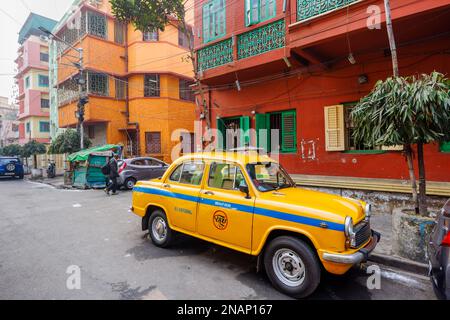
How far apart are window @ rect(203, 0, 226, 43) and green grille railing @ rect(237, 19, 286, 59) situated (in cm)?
174

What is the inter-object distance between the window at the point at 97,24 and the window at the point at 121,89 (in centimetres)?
336

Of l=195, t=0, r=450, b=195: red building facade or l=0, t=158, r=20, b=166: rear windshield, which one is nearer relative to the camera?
l=195, t=0, r=450, b=195: red building facade

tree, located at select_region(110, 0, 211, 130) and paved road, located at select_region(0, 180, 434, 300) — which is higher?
tree, located at select_region(110, 0, 211, 130)

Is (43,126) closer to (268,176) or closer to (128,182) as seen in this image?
(128,182)

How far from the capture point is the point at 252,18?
354 inches

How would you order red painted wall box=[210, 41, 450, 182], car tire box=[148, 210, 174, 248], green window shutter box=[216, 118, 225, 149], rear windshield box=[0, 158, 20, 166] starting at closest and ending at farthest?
1. car tire box=[148, 210, 174, 248]
2. red painted wall box=[210, 41, 450, 182]
3. green window shutter box=[216, 118, 225, 149]
4. rear windshield box=[0, 158, 20, 166]

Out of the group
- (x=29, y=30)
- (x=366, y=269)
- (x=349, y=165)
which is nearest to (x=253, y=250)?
(x=366, y=269)

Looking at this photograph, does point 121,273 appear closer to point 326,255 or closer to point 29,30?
point 326,255

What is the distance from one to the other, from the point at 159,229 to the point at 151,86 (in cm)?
1638

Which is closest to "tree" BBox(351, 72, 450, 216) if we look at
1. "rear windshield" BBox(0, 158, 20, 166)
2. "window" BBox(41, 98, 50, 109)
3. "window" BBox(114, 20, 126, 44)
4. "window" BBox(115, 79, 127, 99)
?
"window" BBox(115, 79, 127, 99)

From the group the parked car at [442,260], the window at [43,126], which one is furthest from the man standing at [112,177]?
the window at [43,126]

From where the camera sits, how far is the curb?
13.0 feet

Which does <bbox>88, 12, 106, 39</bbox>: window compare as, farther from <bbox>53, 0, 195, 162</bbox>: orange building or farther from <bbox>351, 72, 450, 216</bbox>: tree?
<bbox>351, 72, 450, 216</bbox>: tree

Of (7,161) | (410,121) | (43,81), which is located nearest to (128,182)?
(410,121)
